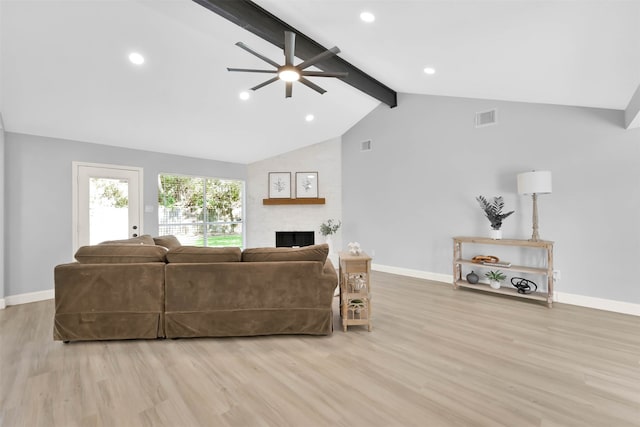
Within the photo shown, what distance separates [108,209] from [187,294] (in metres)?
2.95

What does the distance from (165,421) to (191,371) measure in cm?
51

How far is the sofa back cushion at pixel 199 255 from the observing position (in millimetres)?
2656

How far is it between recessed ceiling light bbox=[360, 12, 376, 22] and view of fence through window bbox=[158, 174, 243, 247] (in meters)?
4.30

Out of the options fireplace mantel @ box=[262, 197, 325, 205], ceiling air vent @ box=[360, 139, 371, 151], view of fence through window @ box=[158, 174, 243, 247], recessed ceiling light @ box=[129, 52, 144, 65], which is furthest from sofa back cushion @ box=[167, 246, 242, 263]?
ceiling air vent @ box=[360, 139, 371, 151]

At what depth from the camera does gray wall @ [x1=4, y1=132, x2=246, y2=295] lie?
3688 mm

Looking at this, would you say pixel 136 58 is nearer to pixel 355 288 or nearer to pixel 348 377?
pixel 355 288

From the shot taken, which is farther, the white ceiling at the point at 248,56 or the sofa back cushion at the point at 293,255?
the sofa back cushion at the point at 293,255

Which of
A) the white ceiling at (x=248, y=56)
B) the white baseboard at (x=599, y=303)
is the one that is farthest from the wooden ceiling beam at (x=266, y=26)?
the white baseboard at (x=599, y=303)

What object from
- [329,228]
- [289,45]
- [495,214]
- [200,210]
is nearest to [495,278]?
[495,214]

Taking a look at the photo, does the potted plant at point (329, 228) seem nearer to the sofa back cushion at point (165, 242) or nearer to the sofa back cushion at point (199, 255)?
the sofa back cushion at point (165, 242)

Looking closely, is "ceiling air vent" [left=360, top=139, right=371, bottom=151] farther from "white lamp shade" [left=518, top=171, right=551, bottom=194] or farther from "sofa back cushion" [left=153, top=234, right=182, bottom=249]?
"sofa back cushion" [left=153, top=234, right=182, bottom=249]

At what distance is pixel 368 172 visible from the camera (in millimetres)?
5828

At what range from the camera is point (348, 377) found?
199 cm

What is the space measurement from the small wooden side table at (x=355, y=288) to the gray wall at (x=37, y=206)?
13.4ft
